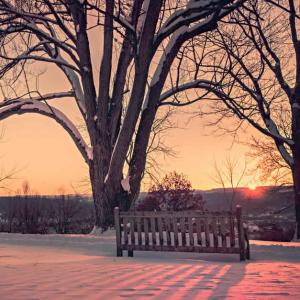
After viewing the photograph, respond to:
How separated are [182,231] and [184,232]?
0.05m

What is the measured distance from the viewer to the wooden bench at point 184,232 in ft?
36.4

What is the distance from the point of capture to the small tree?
148 ft

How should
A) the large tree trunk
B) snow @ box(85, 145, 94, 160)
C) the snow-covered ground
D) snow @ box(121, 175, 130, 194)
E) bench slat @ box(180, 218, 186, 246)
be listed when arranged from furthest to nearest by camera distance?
the large tree trunk → snow @ box(85, 145, 94, 160) → snow @ box(121, 175, 130, 194) → bench slat @ box(180, 218, 186, 246) → the snow-covered ground

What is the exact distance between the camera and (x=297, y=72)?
19781 millimetres

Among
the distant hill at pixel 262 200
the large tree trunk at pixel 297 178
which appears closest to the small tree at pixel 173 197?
the distant hill at pixel 262 200

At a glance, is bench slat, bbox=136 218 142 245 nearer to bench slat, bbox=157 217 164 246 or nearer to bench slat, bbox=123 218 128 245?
bench slat, bbox=123 218 128 245

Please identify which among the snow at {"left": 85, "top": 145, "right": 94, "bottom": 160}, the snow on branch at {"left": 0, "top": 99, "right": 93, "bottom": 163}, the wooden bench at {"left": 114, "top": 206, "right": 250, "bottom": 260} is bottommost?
the wooden bench at {"left": 114, "top": 206, "right": 250, "bottom": 260}

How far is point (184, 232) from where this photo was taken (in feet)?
37.7

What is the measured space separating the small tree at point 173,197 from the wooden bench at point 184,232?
32445 mm

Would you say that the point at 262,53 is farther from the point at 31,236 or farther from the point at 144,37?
the point at 31,236

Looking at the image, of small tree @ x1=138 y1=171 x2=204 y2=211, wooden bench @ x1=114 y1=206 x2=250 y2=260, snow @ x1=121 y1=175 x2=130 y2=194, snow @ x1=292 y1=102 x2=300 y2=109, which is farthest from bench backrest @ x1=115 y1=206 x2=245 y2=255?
small tree @ x1=138 y1=171 x2=204 y2=211

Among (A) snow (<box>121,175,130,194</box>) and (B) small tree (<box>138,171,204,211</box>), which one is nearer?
(A) snow (<box>121,175,130,194</box>)

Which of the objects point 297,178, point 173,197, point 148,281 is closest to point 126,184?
point 297,178

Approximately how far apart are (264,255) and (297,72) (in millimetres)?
9780
